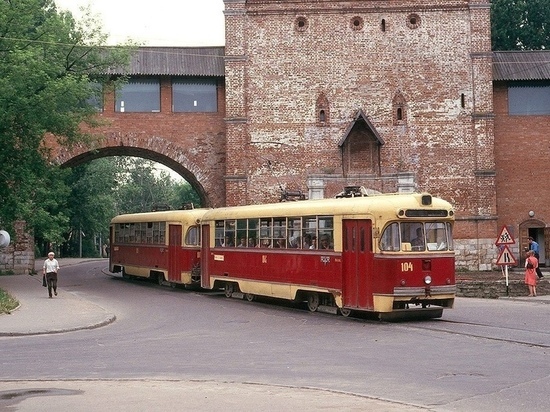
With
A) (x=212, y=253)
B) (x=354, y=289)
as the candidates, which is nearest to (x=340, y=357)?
(x=354, y=289)

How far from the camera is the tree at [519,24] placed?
51906 mm

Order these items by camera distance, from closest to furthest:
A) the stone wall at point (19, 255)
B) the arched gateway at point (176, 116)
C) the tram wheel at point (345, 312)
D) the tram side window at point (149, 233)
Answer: the tram wheel at point (345, 312), the tram side window at point (149, 233), the stone wall at point (19, 255), the arched gateway at point (176, 116)

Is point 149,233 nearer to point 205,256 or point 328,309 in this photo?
point 205,256

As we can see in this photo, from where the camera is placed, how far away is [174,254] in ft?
95.0

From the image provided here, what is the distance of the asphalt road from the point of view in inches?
361

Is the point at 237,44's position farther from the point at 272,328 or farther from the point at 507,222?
the point at 272,328

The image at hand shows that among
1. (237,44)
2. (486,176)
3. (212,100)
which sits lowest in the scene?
(486,176)

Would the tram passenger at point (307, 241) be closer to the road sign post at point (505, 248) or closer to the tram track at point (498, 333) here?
the tram track at point (498, 333)

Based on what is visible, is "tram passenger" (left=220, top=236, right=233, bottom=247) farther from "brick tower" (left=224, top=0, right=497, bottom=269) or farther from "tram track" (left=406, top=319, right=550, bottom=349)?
"brick tower" (left=224, top=0, right=497, bottom=269)

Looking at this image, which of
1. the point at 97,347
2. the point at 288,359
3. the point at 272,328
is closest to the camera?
the point at 288,359

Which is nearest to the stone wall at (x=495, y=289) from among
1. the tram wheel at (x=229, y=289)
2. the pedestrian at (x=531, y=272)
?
the pedestrian at (x=531, y=272)

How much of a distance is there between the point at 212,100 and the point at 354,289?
2140 cm

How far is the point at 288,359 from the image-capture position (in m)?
12.3

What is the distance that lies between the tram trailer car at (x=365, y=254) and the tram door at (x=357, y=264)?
2 centimetres
